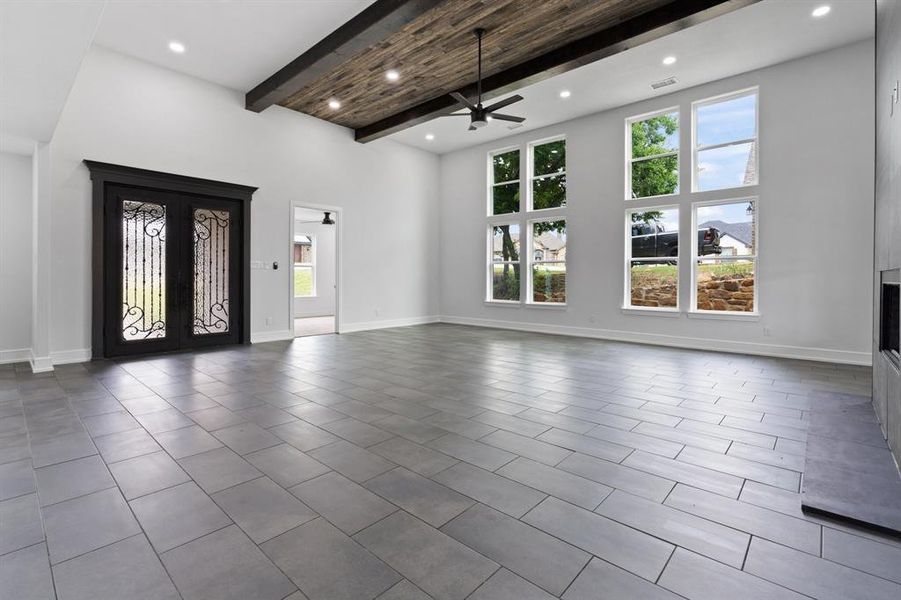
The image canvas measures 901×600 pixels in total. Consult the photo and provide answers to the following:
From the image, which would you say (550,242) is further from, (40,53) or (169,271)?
(40,53)

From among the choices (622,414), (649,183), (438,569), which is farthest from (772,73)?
(438,569)

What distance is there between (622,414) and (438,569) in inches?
89.1

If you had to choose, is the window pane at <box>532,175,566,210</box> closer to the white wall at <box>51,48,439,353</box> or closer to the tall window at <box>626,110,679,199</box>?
the tall window at <box>626,110,679,199</box>

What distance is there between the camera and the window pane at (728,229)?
6.20 metres

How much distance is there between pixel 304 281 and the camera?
41.3 feet

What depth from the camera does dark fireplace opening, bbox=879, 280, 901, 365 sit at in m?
2.67

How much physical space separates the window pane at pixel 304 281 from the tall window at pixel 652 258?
29.2 ft

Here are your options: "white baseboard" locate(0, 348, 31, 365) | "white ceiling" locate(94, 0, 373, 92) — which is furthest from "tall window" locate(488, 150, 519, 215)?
"white baseboard" locate(0, 348, 31, 365)

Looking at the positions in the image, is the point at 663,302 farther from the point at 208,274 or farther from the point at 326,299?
the point at 326,299

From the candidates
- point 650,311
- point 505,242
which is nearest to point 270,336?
point 505,242

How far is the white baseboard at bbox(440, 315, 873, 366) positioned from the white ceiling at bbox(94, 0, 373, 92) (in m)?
5.99

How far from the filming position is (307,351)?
6.27 meters

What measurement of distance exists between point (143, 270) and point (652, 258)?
771 centimetres

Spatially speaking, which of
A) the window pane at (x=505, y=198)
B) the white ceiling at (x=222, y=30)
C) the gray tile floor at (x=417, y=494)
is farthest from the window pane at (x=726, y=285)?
the white ceiling at (x=222, y=30)
